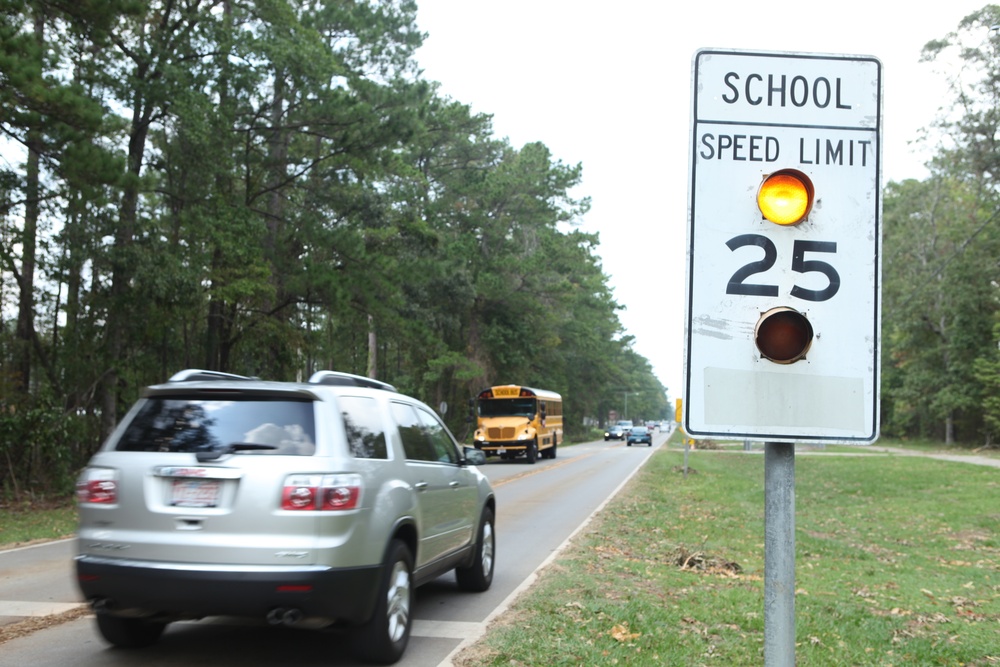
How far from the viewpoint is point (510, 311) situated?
54625mm

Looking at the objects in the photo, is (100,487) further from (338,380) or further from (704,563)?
(704,563)

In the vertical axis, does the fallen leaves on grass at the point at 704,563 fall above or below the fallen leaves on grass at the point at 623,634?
below

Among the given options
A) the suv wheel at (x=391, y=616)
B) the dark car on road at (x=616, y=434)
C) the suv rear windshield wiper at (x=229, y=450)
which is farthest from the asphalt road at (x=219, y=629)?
the dark car on road at (x=616, y=434)

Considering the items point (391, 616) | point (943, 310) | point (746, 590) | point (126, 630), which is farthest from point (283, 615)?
point (943, 310)

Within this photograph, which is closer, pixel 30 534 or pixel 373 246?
pixel 30 534

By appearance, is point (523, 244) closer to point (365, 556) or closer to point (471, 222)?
point (471, 222)

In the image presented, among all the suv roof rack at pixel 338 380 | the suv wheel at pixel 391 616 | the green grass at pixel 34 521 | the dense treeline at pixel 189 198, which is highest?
the dense treeline at pixel 189 198

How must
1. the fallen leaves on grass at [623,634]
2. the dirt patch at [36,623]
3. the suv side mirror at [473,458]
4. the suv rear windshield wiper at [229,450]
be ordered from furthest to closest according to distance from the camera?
the suv side mirror at [473,458] → the dirt patch at [36,623] → the fallen leaves on grass at [623,634] → the suv rear windshield wiper at [229,450]

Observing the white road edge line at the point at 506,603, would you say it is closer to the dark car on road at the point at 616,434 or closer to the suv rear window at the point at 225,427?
the suv rear window at the point at 225,427

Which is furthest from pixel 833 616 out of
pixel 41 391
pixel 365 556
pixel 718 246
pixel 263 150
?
pixel 263 150

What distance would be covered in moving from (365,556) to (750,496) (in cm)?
1769

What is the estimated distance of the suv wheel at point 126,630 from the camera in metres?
6.57

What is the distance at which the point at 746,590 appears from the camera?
9195mm

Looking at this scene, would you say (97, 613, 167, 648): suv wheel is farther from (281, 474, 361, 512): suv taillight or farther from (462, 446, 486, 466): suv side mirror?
(462, 446, 486, 466): suv side mirror
